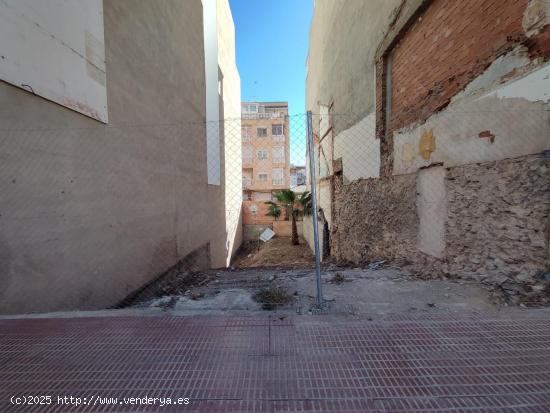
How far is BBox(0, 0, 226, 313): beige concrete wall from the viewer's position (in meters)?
2.35

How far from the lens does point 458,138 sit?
3.21 m

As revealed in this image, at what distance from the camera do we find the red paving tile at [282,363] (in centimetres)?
135

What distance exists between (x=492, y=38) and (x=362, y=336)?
3117 mm

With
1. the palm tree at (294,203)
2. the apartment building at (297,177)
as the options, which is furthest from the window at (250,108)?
the palm tree at (294,203)

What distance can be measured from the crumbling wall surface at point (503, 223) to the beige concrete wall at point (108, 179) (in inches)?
164

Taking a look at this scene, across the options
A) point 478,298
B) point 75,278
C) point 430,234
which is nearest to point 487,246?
point 478,298

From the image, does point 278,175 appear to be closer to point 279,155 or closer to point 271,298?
point 279,155

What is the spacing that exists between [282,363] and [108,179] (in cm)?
306

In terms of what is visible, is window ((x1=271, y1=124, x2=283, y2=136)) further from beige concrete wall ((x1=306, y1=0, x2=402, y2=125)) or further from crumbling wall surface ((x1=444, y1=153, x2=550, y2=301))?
crumbling wall surface ((x1=444, y1=153, x2=550, y2=301))

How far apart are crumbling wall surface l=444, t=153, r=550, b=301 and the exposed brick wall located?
1088 mm

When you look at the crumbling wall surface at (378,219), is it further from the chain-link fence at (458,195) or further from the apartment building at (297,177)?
the apartment building at (297,177)

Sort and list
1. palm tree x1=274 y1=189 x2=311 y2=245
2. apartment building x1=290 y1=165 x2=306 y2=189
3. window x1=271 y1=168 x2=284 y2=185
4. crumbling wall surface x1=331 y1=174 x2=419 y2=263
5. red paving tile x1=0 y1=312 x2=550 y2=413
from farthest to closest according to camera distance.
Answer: window x1=271 y1=168 x2=284 y2=185 < apartment building x1=290 y1=165 x2=306 y2=189 < palm tree x1=274 y1=189 x2=311 y2=245 < crumbling wall surface x1=331 y1=174 x2=419 y2=263 < red paving tile x1=0 y1=312 x2=550 y2=413

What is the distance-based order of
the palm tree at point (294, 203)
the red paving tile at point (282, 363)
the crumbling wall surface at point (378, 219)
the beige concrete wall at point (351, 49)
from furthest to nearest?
1. the palm tree at point (294, 203)
2. the beige concrete wall at point (351, 49)
3. the crumbling wall surface at point (378, 219)
4. the red paving tile at point (282, 363)

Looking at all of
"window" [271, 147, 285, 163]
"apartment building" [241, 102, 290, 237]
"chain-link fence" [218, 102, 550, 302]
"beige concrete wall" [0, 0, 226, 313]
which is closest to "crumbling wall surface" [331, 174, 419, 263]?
"chain-link fence" [218, 102, 550, 302]
